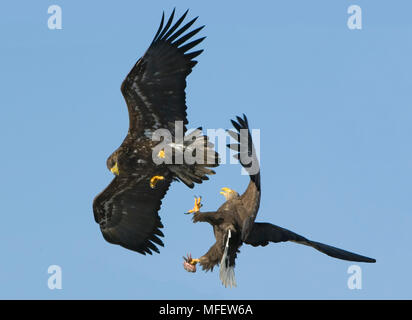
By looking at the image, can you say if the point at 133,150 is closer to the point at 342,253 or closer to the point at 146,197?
the point at 146,197

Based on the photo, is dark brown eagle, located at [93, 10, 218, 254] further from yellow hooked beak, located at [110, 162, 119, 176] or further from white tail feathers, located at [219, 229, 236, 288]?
white tail feathers, located at [219, 229, 236, 288]

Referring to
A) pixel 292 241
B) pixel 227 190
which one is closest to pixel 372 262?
pixel 292 241

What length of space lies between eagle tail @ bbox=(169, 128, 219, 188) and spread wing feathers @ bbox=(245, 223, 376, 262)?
1.65 meters

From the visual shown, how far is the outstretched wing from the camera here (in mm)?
13836

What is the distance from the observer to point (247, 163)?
45.8 ft

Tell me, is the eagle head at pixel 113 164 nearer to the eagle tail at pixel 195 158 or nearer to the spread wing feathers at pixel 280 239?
the eagle tail at pixel 195 158

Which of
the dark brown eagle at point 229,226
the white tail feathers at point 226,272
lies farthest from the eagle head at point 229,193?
the white tail feathers at point 226,272

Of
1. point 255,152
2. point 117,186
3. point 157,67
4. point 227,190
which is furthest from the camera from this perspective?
point 117,186

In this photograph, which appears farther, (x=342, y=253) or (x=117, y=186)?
(x=117, y=186)

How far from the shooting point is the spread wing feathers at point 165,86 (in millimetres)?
16438

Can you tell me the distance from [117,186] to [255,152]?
4481mm

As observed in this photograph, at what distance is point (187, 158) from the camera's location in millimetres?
16516

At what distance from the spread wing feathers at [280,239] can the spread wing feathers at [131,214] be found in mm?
2747

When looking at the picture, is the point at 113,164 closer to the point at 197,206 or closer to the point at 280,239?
the point at 197,206
